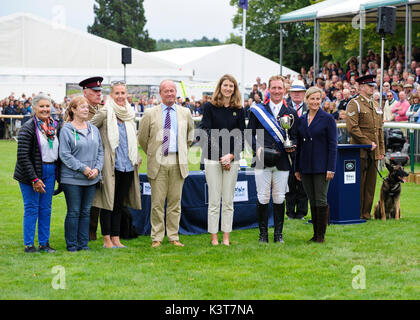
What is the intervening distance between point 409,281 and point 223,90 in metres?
3.12

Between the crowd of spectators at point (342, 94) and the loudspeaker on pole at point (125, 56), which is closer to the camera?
the crowd of spectators at point (342, 94)

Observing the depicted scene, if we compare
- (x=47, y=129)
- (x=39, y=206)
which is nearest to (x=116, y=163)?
(x=47, y=129)

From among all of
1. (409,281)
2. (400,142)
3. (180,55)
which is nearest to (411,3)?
(400,142)

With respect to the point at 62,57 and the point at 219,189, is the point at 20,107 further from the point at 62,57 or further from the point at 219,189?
the point at 219,189

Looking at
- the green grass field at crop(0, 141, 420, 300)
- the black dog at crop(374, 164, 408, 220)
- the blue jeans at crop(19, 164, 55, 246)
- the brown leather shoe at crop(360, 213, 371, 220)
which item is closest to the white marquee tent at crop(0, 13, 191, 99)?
the brown leather shoe at crop(360, 213, 371, 220)

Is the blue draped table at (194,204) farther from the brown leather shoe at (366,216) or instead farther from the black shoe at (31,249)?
the brown leather shoe at (366,216)

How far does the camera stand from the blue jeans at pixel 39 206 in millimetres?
7094

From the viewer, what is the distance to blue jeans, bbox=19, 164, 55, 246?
7094 mm

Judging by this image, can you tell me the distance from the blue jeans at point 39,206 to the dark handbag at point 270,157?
253cm

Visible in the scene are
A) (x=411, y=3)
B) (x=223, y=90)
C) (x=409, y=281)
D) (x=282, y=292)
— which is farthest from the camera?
(x=411, y=3)

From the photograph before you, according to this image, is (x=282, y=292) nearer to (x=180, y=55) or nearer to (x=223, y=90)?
(x=223, y=90)

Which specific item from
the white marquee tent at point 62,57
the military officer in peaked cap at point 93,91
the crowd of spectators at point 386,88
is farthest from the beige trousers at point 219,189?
the white marquee tent at point 62,57

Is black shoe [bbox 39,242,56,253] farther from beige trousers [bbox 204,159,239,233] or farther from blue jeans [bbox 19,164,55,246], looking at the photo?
beige trousers [bbox 204,159,239,233]
